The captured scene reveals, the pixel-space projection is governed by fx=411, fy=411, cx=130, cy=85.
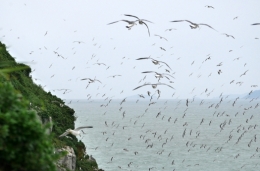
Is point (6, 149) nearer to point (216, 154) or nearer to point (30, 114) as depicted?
point (30, 114)

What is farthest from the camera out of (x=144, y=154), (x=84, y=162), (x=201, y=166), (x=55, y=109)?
(x=144, y=154)

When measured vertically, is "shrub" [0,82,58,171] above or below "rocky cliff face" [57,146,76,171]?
above

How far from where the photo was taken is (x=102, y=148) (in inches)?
2712

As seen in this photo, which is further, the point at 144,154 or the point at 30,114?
the point at 144,154

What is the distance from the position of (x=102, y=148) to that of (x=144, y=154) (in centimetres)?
751

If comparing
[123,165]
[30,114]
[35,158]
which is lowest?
[123,165]

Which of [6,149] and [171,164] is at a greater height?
[6,149]

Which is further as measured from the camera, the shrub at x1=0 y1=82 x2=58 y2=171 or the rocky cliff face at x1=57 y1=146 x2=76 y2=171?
the rocky cliff face at x1=57 y1=146 x2=76 y2=171

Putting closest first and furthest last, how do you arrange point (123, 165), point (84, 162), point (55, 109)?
point (84, 162) → point (55, 109) → point (123, 165)

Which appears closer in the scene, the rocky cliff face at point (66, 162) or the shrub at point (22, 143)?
the shrub at point (22, 143)

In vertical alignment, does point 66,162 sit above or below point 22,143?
below

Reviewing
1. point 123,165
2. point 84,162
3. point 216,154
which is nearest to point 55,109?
point 84,162

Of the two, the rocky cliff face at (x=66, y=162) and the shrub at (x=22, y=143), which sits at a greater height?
the shrub at (x=22, y=143)

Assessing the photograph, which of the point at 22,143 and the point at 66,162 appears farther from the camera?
the point at 66,162
